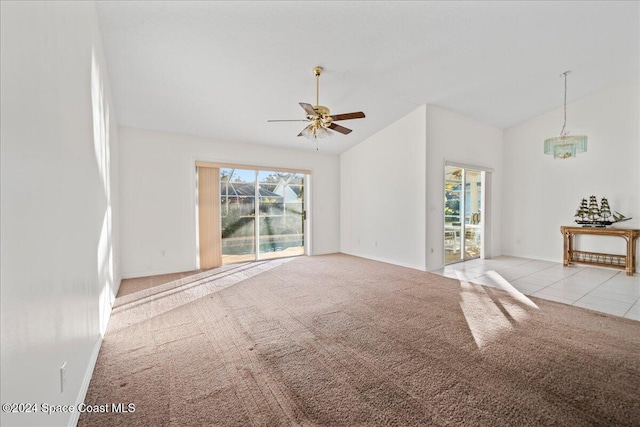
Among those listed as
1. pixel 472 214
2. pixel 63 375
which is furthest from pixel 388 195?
pixel 63 375

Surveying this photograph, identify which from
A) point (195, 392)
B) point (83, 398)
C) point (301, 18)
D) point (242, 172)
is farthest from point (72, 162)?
point (242, 172)

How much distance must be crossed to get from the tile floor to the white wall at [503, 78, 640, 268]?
0.68 m

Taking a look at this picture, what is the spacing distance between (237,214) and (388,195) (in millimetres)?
3315

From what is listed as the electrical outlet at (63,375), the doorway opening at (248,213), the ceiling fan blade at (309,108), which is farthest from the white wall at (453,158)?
the electrical outlet at (63,375)

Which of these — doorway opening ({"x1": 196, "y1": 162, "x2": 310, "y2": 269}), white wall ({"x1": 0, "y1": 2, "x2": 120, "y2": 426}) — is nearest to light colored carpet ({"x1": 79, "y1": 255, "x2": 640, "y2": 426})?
white wall ({"x1": 0, "y1": 2, "x2": 120, "y2": 426})

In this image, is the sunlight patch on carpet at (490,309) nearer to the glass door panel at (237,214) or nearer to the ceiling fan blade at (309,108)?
the ceiling fan blade at (309,108)

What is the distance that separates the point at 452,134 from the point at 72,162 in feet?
19.3

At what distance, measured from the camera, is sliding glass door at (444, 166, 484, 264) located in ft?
19.2

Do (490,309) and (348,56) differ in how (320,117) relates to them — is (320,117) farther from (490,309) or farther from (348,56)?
(490,309)

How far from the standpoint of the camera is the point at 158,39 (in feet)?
9.82

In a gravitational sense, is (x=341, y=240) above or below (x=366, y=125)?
below

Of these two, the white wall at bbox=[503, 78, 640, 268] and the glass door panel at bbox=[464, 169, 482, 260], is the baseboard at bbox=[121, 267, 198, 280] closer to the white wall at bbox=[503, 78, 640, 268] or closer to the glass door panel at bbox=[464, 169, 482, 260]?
the glass door panel at bbox=[464, 169, 482, 260]

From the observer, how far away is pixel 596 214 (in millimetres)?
5191

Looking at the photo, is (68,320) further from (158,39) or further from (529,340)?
(529,340)
